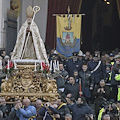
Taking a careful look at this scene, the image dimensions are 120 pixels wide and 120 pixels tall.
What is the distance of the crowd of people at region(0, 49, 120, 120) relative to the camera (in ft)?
45.3

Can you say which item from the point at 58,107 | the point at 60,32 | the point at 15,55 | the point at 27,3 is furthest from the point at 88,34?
the point at 58,107

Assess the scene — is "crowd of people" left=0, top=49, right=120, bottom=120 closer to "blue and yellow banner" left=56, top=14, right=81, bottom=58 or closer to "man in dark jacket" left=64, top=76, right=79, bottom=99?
"man in dark jacket" left=64, top=76, right=79, bottom=99

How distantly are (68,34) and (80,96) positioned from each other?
6.26 meters

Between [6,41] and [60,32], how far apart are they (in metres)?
2.11

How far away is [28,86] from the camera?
16.1 meters

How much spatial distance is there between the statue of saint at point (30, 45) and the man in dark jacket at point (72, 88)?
51.9 inches

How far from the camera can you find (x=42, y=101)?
16.0 metres

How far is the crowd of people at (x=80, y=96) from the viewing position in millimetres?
13820

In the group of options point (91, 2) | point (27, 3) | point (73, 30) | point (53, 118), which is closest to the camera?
point (53, 118)

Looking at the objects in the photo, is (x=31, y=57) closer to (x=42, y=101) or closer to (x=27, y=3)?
(x=42, y=101)

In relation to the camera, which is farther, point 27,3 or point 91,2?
point 91,2

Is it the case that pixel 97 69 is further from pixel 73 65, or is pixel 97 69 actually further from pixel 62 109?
pixel 62 109

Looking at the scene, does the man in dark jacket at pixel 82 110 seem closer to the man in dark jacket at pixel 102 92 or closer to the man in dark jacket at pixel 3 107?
the man in dark jacket at pixel 3 107

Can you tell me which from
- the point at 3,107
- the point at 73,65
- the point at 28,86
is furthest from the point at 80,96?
the point at 73,65
